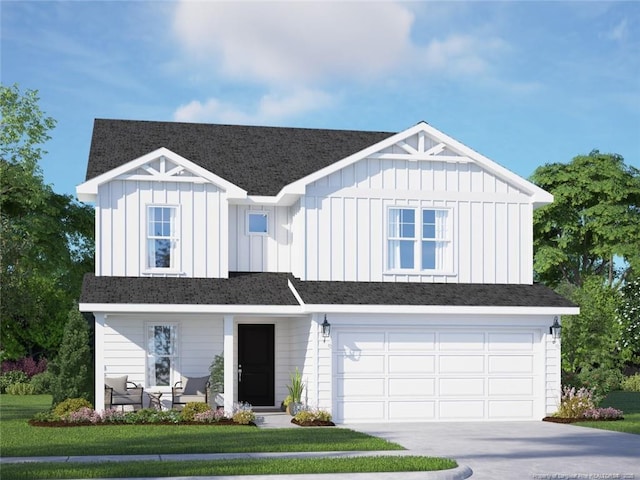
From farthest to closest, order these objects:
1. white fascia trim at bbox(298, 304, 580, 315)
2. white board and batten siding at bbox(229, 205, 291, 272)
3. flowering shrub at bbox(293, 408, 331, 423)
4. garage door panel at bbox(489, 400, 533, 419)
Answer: white board and batten siding at bbox(229, 205, 291, 272) < garage door panel at bbox(489, 400, 533, 419) < white fascia trim at bbox(298, 304, 580, 315) < flowering shrub at bbox(293, 408, 331, 423)

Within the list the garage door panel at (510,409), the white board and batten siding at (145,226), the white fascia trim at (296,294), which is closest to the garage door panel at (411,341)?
the garage door panel at (510,409)

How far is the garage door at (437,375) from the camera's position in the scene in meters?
24.2

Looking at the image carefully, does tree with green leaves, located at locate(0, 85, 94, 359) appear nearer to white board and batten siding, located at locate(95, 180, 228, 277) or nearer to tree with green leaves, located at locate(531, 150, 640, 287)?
white board and batten siding, located at locate(95, 180, 228, 277)

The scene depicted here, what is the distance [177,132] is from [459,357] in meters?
11.6

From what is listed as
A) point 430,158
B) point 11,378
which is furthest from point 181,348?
point 11,378

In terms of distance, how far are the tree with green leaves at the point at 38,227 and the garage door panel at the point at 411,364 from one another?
1424 cm

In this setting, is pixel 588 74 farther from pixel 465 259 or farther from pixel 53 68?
pixel 53 68

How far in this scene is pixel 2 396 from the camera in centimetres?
3831

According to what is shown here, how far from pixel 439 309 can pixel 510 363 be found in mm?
2571

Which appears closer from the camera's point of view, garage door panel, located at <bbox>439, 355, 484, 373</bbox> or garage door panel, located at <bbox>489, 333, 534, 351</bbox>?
garage door panel, located at <bbox>439, 355, 484, 373</bbox>

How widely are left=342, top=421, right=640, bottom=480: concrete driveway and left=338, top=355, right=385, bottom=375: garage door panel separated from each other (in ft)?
4.65

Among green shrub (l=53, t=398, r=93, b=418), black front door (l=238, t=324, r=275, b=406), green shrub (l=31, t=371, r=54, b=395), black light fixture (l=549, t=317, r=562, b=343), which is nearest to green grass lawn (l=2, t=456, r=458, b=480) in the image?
green shrub (l=53, t=398, r=93, b=418)

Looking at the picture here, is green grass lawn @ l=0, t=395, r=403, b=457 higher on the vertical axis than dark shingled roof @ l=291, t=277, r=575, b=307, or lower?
lower

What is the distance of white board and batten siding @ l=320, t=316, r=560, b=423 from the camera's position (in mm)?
24203
